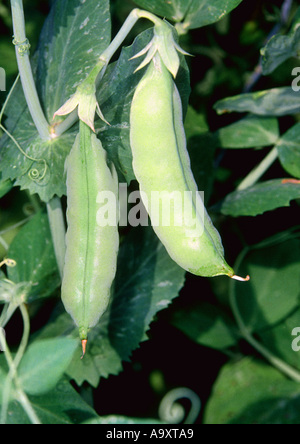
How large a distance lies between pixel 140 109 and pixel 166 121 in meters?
0.05

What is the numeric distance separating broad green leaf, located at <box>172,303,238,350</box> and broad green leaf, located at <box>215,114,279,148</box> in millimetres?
461

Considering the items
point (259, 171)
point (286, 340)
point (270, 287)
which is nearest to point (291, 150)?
point (259, 171)

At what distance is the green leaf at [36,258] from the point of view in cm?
116

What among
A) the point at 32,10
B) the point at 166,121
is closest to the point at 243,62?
the point at 32,10

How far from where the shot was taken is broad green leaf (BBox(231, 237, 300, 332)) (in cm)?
139

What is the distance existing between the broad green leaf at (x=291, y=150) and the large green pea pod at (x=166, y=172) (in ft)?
1.66

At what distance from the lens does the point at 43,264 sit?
1.18m

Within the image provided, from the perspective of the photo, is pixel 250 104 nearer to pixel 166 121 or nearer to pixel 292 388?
pixel 166 121

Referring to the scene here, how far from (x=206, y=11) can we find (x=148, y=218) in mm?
491

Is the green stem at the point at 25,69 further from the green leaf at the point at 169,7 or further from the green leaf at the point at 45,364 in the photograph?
the green leaf at the point at 45,364

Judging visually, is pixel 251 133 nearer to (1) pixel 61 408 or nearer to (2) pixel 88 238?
(2) pixel 88 238

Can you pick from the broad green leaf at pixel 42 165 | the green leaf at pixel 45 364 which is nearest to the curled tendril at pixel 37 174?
the broad green leaf at pixel 42 165

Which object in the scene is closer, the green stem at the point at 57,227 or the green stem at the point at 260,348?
the green stem at the point at 57,227

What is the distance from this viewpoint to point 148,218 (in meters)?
1.26
